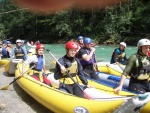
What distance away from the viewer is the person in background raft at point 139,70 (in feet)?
10.7

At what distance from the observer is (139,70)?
11.0ft

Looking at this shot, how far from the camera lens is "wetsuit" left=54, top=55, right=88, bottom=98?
3895 mm

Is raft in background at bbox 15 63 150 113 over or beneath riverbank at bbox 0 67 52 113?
over

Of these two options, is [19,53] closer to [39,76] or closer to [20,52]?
[20,52]

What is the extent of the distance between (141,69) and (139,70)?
0.03 m

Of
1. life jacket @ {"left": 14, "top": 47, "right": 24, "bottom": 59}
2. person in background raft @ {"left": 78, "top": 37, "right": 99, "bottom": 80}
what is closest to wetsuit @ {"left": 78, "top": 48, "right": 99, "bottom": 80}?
person in background raft @ {"left": 78, "top": 37, "right": 99, "bottom": 80}

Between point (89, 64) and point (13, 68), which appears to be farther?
point (13, 68)

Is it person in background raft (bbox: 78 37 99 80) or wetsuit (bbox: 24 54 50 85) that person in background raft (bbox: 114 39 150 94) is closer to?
person in background raft (bbox: 78 37 99 80)

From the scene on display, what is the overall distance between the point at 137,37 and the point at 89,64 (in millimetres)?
18384

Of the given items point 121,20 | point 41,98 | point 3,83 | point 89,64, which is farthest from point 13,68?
point 121,20

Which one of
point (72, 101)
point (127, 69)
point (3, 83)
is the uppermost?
point (127, 69)

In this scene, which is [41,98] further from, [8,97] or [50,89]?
[8,97]

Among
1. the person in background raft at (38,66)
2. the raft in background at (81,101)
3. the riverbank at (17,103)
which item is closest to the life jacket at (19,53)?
the riverbank at (17,103)

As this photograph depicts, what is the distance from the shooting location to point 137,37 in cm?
2291
